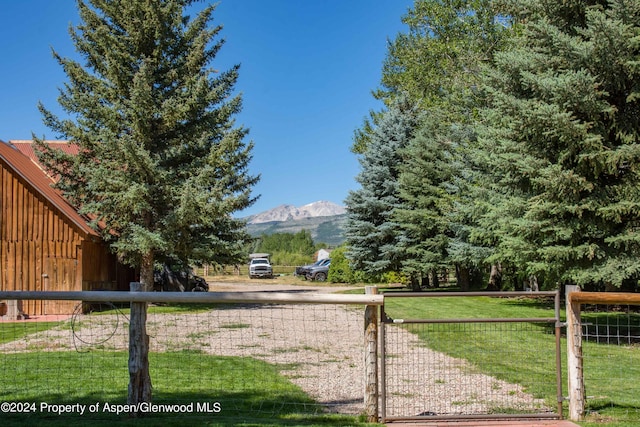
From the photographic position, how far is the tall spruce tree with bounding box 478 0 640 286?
39.6ft

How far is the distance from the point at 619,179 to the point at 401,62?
91.3 feet

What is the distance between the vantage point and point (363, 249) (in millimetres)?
31109

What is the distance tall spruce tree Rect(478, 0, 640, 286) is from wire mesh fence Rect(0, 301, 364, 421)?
509cm

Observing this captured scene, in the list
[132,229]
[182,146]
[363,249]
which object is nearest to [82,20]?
[182,146]

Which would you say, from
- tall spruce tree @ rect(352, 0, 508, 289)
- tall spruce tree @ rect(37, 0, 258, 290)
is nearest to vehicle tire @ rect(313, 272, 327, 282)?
tall spruce tree @ rect(352, 0, 508, 289)

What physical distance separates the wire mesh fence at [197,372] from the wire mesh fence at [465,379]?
671mm

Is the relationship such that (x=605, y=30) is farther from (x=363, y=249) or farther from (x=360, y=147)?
(x=360, y=147)

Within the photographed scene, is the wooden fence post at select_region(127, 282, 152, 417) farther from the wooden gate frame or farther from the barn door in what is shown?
the barn door

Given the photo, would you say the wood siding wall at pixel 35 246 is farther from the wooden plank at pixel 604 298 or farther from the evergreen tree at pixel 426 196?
the wooden plank at pixel 604 298

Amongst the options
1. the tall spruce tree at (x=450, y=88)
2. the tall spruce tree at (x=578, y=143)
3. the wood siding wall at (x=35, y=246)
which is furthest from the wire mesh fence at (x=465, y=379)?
the wood siding wall at (x=35, y=246)

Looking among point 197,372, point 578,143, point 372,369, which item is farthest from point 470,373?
point 578,143

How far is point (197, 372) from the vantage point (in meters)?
8.77

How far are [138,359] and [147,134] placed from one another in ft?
48.4

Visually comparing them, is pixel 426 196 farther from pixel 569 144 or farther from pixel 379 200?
pixel 569 144
